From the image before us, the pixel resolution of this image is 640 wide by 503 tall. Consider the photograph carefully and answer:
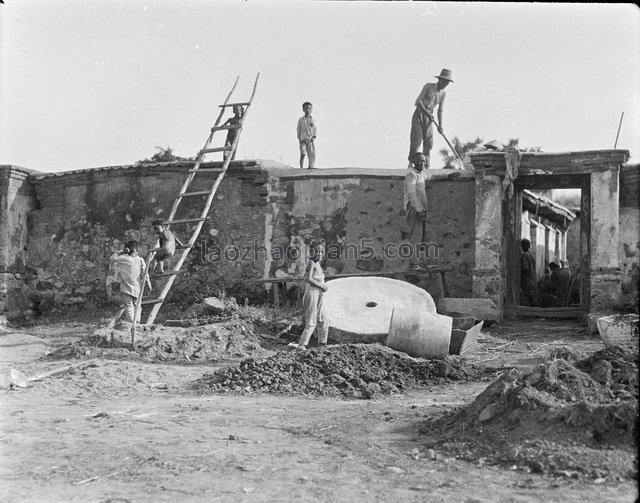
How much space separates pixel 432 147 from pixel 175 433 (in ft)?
32.2

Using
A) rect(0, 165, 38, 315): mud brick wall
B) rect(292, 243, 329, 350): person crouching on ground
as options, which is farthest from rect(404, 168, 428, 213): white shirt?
rect(0, 165, 38, 315): mud brick wall

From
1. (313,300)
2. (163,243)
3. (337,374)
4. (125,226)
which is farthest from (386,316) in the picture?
(125,226)

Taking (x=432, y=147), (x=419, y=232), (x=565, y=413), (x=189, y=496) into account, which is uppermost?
(x=432, y=147)

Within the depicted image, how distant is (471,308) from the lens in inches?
484

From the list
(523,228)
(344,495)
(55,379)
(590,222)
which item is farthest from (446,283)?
(344,495)

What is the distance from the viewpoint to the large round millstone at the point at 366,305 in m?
10.4

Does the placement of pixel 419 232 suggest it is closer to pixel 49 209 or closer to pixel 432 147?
pixel 432 147

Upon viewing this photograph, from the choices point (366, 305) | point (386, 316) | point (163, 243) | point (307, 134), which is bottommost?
point (386, 316)

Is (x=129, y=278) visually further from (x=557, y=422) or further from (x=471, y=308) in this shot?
(x=557, y=422)

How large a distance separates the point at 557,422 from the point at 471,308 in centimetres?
711

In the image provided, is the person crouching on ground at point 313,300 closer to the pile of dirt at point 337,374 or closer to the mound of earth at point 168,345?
the mound of earth at point 168,345

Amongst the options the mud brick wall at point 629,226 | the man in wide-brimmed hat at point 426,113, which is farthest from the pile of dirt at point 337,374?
the man in wide-brimmed hat at point 426,113

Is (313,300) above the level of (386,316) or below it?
above

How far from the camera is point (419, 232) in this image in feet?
44.4
